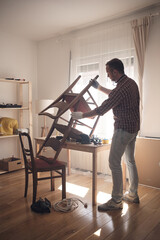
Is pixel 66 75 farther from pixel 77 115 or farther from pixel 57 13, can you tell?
pixel 77 115

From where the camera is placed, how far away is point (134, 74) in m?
3.35

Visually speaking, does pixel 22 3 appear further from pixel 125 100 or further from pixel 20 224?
pixel 20 224

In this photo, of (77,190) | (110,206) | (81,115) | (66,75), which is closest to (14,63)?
(66,75)

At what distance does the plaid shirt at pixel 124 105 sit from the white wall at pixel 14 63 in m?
2.69

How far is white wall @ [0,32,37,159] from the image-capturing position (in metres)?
4.34

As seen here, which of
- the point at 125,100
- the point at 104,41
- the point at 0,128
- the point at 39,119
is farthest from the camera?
the point at 39,119

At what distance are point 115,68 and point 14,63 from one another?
274 cm

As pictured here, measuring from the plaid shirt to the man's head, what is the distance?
0.07 m

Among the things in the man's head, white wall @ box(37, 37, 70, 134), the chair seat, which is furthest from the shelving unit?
the man's head

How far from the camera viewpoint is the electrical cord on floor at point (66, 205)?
8.09 ft

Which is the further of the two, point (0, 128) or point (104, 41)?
point (0, 128)

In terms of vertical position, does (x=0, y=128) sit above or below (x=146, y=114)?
below

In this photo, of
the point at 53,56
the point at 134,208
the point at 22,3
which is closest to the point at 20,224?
the point at 134,208

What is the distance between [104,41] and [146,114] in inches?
55.8
